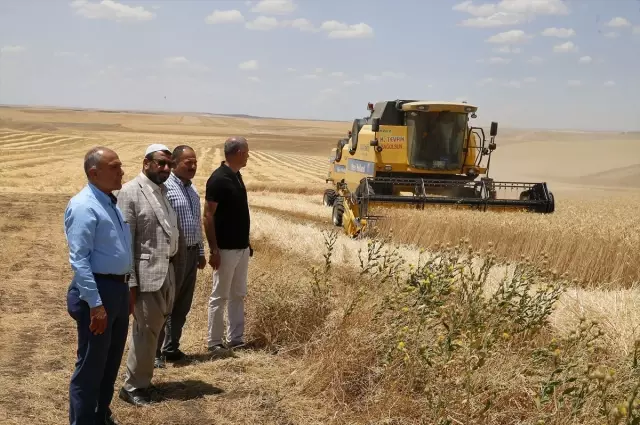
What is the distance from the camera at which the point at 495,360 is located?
3.70m

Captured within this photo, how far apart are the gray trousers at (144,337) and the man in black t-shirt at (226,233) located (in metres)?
0.98

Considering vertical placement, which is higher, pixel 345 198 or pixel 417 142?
pixel 417 142

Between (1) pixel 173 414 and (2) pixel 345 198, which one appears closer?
(1) pixel 173 414

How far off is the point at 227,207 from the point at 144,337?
146 centimetres

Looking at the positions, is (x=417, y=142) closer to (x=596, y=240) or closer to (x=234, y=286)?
(x=596, y=240)

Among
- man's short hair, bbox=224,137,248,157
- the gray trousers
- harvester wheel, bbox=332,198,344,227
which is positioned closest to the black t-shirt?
man's short hair, bbox=224,137,248,157

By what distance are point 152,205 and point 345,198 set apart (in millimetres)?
9814

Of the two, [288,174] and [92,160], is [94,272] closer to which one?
[92,160]

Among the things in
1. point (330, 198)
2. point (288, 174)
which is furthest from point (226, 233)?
point (288, 174)

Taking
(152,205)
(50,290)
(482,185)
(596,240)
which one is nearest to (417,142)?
(482,185)

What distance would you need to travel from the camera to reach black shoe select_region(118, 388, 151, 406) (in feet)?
14.6

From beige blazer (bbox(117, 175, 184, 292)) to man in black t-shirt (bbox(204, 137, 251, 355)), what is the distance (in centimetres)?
92

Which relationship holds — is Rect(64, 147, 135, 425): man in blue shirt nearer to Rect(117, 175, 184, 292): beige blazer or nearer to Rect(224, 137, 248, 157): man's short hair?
Rect(117, 175, 184, 292): beige blazer

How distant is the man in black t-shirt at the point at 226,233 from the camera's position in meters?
5.46
